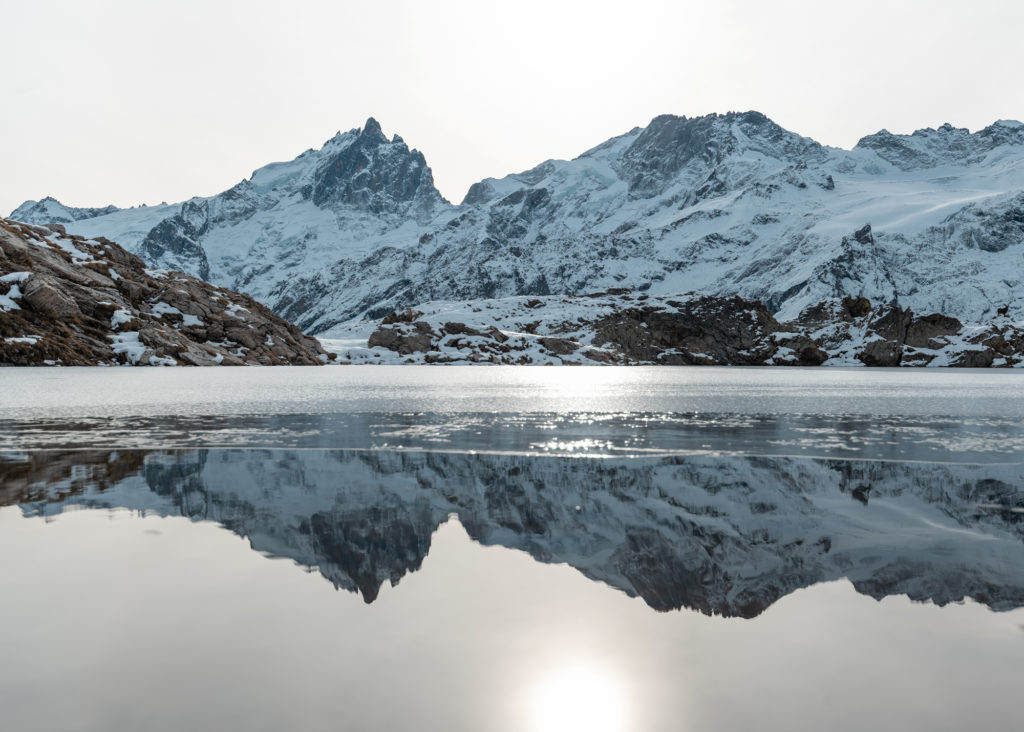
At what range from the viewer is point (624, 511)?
16.3 m

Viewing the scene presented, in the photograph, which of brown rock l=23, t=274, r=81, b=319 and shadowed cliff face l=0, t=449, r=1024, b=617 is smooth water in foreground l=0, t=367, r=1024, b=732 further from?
brown rock l=23, t=274, r=81, b=319

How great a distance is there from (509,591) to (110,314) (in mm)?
133004

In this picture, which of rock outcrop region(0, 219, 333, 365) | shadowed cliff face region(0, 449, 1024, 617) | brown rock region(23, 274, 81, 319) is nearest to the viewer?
shadowed cliff face region(0, 449, 1024, 617)

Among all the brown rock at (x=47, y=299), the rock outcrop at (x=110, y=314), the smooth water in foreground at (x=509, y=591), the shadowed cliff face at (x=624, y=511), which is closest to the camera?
the smooth water in foreground at (x=509, y=591)

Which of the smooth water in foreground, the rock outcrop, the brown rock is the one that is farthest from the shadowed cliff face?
the brown rock

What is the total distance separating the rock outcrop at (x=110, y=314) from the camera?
357 ft

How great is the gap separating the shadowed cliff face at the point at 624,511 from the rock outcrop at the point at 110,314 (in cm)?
10094

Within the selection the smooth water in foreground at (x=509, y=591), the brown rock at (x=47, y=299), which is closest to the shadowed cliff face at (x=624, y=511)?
the smooth water in foreground at (x=509, y=591)

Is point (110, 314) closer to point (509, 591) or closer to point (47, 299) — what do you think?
point (47, 299)

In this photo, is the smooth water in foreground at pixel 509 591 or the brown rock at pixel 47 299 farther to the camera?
the brown rock at pixel 47 299

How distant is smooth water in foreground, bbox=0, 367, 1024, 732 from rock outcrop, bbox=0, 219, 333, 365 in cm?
9958

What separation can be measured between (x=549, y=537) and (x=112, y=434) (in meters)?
24.9

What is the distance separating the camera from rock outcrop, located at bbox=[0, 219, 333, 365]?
109 m

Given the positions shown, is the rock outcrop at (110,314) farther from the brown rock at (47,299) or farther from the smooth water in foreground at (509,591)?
the smooth water in foreground at (509,591)
